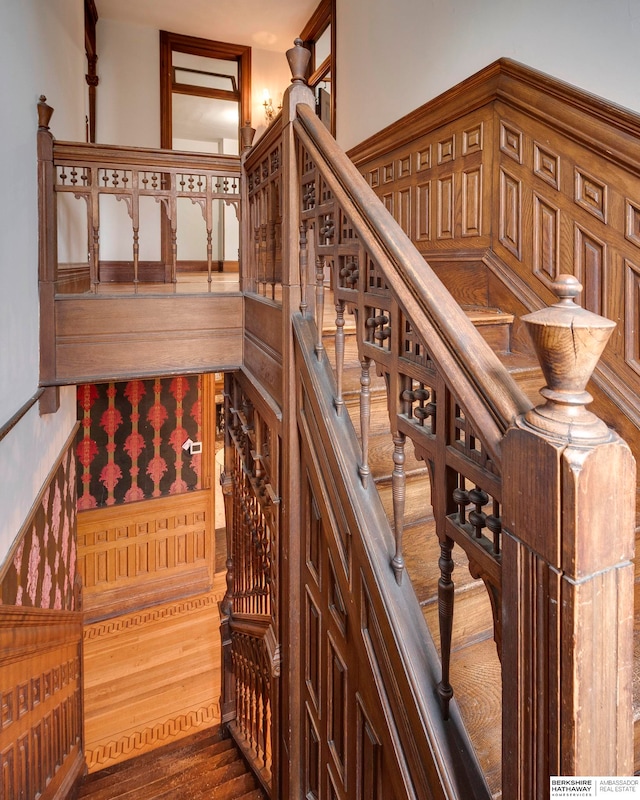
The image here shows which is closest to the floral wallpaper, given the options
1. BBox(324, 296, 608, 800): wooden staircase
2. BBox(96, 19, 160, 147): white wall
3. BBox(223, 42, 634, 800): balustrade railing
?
BBox(324, 296, 608, 800): wooden staircase

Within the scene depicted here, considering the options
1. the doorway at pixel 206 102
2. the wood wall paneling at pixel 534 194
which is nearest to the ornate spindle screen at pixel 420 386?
the wood wall paneling at pixel 534 194

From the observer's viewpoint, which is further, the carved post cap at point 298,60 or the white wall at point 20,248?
the white wall at point 20,248

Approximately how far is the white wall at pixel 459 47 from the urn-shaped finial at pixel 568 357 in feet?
5.58

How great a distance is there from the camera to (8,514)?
2105mm

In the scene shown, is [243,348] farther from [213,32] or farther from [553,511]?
[213,32]

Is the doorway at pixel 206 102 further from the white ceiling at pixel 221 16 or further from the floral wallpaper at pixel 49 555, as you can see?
the floral wallpaper at pixel 49 555

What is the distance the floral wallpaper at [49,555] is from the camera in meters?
2.30

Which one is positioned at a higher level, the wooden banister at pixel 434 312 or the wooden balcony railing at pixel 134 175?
the wooden balcony railing at pixel 134 175

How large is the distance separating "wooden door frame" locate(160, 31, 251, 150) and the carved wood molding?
5537 mm

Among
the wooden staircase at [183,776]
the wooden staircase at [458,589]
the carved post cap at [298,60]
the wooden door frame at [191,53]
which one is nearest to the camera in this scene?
the wooden staircase at [458,589]

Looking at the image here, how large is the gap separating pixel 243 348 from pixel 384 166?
156 centimetres

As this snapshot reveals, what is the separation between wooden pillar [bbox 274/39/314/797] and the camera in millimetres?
1872

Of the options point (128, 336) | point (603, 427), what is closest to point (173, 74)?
point (128, 336)

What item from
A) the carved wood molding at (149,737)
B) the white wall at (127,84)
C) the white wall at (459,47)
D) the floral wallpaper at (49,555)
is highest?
the white wall at (127,84)
